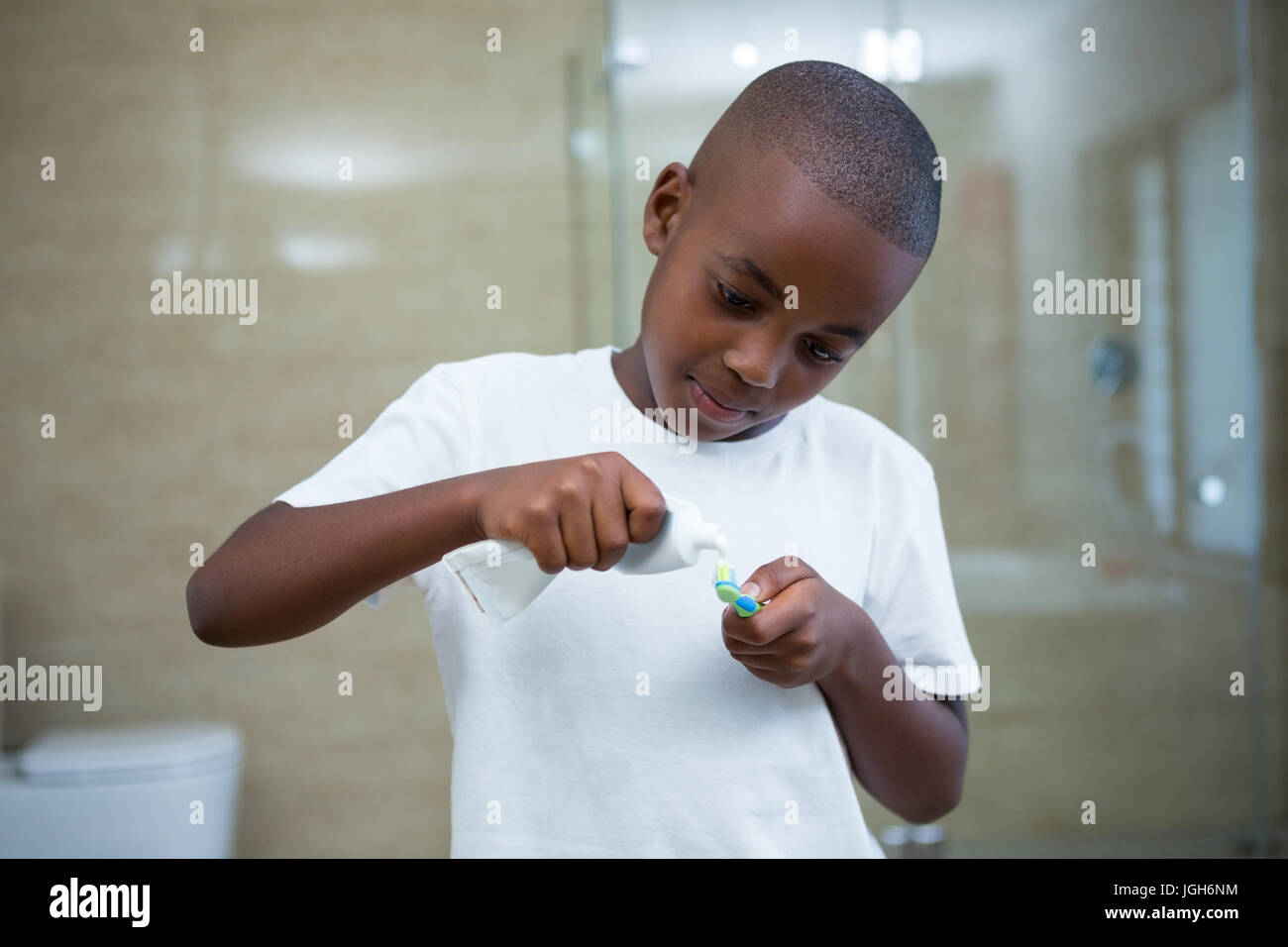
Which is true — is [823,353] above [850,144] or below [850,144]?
below

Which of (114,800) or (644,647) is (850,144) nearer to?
(644,647)

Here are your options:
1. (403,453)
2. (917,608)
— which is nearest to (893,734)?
(917,608)

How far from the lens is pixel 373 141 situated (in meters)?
1.92

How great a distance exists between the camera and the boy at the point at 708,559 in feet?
1.86

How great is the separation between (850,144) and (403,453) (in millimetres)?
315

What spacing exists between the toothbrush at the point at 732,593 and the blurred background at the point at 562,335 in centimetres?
113

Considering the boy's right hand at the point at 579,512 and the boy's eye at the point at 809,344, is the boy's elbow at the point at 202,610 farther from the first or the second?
the boy's eye at the point at 809,344

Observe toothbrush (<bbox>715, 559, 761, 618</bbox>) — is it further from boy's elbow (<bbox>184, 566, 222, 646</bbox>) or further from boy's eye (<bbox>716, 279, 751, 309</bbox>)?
boy's elbow (<bbox>184, 566, 222, 646</bbox>)

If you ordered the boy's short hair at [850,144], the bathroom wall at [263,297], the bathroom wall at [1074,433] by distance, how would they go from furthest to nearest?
the bathroom wall at [263,297] < the bathroom wall at [1074,433] < the boy's short hair at [850,144]

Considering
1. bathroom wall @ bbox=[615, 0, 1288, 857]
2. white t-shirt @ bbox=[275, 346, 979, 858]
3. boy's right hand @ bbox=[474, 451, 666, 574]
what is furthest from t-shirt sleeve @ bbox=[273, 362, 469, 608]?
bathroom wall @ bbox=[615, 0, 1288, 857]

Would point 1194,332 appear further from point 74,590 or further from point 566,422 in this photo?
point 74,590

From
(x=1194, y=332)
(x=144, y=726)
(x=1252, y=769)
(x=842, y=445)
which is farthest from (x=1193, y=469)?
(x=144, y=726)

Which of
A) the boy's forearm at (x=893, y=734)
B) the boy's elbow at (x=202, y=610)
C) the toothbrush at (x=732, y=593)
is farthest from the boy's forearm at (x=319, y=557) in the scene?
the boy's forearm at (x=893, y=734)

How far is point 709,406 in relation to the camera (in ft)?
2.05
